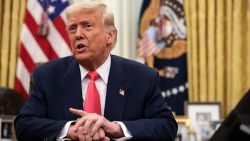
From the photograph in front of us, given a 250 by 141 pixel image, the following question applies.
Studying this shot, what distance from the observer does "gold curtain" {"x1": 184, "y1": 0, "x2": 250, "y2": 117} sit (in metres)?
4.38

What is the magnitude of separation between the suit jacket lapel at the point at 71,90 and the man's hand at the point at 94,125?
14 cm

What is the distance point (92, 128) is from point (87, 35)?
47 centimetres

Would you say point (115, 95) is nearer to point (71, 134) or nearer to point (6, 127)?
point (71, 134)

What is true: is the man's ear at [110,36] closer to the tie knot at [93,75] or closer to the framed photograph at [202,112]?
the tie knot at [93,75]

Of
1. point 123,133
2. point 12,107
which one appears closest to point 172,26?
point 12,107

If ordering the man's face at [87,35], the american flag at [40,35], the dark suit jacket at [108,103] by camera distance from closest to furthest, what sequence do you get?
the dark suit jacket at [108,103] → the man's face at [87,35] → the american flag at [40,35]

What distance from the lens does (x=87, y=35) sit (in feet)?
7.47

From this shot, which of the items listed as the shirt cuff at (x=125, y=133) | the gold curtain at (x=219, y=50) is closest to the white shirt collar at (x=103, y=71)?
the shirt cuff at (x=125, y=133)

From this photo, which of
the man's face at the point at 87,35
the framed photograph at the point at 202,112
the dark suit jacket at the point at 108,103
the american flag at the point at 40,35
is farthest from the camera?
the american flag at the point at 40,35

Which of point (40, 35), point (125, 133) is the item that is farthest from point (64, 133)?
point (40, 35)

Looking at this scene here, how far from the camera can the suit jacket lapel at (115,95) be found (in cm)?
224

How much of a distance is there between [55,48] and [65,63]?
8.35 ft

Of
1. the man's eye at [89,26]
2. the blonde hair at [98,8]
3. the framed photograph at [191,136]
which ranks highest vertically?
the blonde hair at [98,8]

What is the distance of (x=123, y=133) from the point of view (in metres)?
2.10
